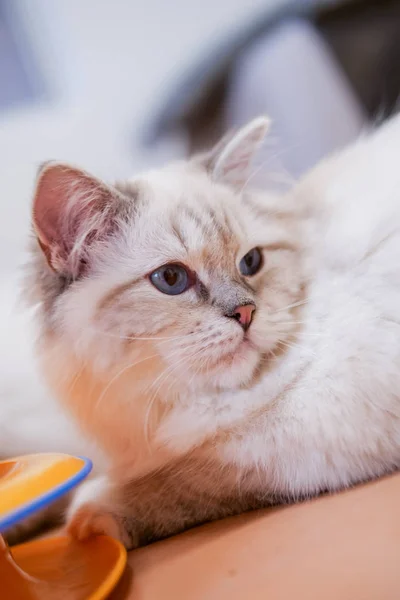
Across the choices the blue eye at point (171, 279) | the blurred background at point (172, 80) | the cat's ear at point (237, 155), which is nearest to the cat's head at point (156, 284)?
the blue eye at point (171, 279)

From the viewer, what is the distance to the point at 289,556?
68 cm

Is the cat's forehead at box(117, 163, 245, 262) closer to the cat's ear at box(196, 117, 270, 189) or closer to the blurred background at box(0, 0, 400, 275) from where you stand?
the cat's ear at box(196, 117, 270, 189)

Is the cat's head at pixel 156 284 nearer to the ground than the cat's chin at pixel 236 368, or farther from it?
farther from it

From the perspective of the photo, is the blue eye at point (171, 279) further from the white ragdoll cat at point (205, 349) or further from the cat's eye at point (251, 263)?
the cat's eye at point (251, 263)

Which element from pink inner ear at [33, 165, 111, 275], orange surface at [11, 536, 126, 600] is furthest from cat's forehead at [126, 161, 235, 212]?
orange surface at [11, 536, 126, 600]

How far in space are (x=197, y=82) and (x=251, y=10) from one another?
31cm

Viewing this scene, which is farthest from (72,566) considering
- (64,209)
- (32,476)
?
(64,209)

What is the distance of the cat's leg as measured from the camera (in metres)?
0.91

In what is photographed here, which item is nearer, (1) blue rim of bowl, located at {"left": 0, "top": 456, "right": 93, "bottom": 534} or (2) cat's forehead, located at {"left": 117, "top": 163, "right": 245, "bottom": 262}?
(1) blue rim of bowl, located at {"left": 0, "top": 456, "right": 93, "bottom": 534}

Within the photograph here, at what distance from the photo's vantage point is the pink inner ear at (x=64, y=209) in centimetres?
85

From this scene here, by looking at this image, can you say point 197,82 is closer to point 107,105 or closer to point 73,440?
point 107,105

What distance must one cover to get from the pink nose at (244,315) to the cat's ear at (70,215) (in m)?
0.27

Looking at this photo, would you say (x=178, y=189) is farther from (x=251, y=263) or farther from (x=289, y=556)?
(x=289, y=556)

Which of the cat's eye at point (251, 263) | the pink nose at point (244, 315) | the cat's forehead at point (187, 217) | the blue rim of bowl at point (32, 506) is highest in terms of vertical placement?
the cat's forehead at point (187, 217)
